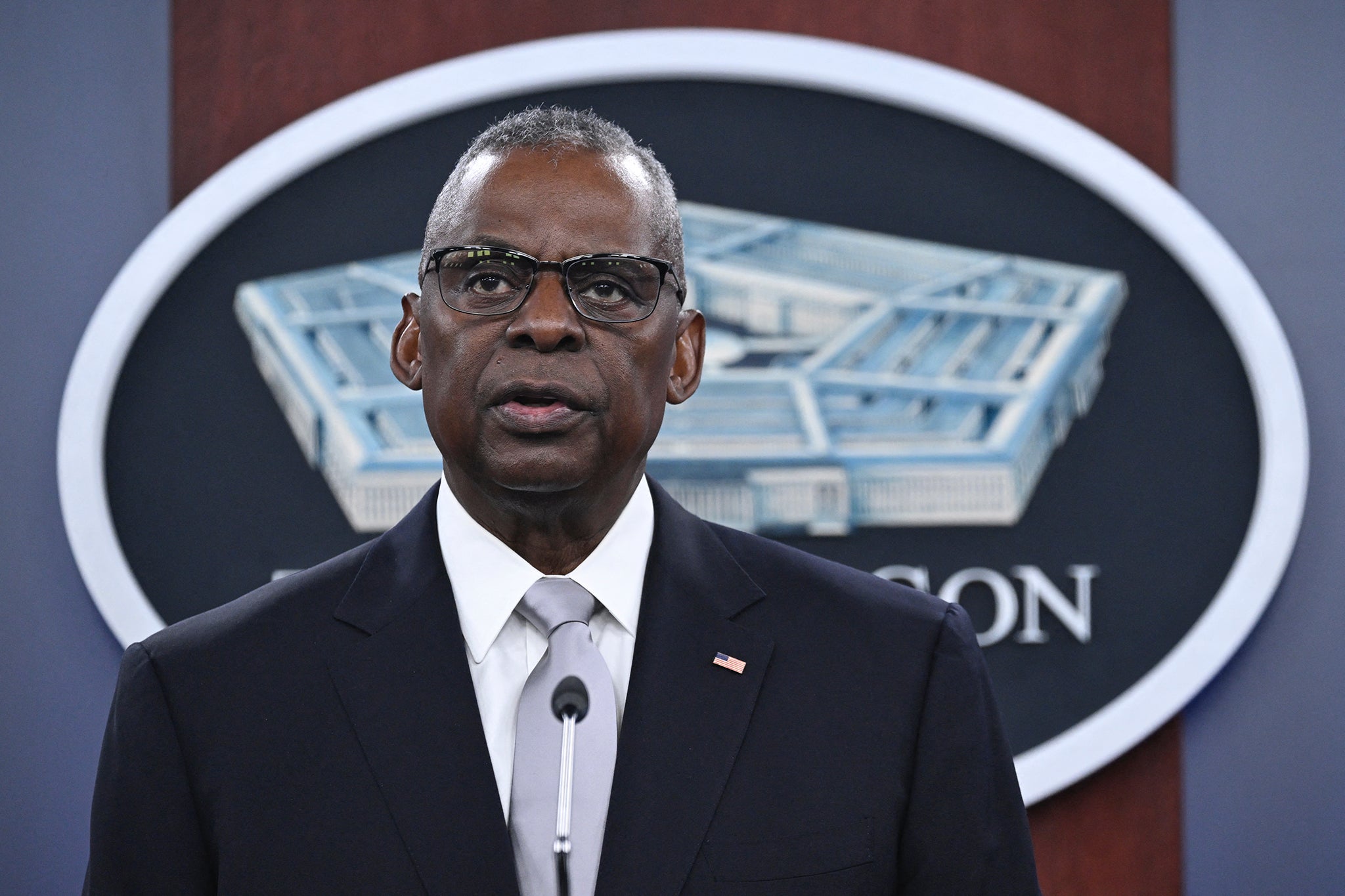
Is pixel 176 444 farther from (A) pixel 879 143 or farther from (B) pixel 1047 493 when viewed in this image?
(B) pixel 1047 493

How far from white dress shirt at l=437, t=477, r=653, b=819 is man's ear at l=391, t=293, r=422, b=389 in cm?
16

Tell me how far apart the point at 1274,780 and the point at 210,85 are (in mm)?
2424

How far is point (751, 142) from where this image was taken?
88.7 inches

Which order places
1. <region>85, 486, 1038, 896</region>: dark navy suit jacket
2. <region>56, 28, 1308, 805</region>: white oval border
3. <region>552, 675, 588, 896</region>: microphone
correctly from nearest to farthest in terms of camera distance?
1. <region>552, 675, 588, 896</region>: microphone
2. <region>85, 486, 1038, 896</region>: dark navy suit jacket
3. <region>56, 28, 1308, 805</region>: white oval border

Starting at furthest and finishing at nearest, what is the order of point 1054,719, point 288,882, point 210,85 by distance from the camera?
point 210,85
point 1054,719
point 288,882

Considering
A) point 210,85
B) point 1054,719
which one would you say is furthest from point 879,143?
point 210,85

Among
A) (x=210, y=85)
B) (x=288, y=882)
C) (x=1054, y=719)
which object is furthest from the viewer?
(x=210, y=85)

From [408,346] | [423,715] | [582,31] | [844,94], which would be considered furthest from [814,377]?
[423,715]

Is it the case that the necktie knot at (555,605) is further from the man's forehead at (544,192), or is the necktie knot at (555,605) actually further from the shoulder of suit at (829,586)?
the man's forehead at (544,192)

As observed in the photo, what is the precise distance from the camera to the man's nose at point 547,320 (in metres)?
1.13

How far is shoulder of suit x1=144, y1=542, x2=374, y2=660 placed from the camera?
1179 mm

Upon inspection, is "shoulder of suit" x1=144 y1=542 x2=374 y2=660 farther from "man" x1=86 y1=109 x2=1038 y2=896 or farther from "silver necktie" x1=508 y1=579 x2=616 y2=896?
"silver necktie" x1=508 y1=579 x2=616 y2=896

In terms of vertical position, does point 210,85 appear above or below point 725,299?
above

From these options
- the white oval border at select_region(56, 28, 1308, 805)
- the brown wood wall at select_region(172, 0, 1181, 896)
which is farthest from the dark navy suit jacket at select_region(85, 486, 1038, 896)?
the brown wood wall at select_region(172, 0, 1181, 896)
